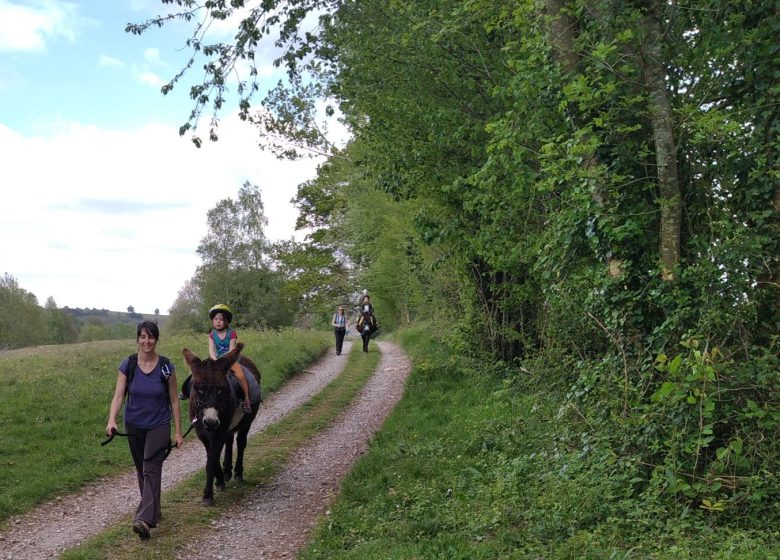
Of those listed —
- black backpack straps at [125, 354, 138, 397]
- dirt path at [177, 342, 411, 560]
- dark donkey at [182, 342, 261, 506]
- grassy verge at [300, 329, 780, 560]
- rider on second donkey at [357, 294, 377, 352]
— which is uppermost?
rider on second donkey at [357, 294, 377, 352]

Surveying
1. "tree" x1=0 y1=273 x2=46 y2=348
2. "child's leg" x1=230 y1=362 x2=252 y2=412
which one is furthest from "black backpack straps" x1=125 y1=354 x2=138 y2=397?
"tree" x1=0 y1=273 x2=46 y2=348

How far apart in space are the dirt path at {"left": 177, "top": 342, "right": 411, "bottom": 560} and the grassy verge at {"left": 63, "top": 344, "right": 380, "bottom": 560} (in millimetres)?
178

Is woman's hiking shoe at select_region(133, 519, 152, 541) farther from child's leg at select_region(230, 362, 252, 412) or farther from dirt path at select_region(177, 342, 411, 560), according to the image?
child's leg at select_region(230, 362, 252, 412)

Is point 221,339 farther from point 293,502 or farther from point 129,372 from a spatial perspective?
point 293,502

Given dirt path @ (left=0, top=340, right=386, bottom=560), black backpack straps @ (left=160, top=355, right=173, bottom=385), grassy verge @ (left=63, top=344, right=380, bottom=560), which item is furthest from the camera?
black backpack straps @ (left=160, top=355, right=173, bottom=385)

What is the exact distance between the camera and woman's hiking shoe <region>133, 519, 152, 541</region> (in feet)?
19.7

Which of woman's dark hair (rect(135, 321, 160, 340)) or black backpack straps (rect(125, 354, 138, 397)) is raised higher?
woman's dark hair (rect(135, 321, 160, 340))

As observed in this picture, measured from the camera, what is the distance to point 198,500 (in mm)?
7371

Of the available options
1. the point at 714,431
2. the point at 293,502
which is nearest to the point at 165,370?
the point at 293,502

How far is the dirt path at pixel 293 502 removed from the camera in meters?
6.07

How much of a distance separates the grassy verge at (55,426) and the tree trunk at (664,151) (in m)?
8.03

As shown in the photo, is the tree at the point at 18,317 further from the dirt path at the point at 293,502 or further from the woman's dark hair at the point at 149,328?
the woman's dark hair at the point at 149,328

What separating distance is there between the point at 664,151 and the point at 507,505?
3.84 metres

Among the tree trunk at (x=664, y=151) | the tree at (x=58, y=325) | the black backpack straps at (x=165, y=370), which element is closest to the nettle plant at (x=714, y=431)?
the tree trunk at (x=664, y=151)
